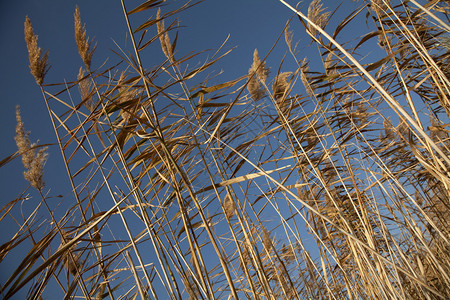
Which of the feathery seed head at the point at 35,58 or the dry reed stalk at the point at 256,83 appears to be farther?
the dry reed stalk at the point at 256,83

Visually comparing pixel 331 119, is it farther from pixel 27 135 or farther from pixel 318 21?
pixel 27 135

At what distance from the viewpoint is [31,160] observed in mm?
2121

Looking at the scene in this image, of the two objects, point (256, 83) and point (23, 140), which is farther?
point (256, 83)

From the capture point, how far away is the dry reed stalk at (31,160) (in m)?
2.00

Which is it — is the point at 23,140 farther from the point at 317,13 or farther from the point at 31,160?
the point at 317,13

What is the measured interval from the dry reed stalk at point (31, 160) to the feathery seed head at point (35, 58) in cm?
54

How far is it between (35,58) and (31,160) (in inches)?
31.8

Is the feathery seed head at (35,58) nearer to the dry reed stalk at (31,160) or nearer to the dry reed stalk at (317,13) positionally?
the dry reed stalk at (31,160)

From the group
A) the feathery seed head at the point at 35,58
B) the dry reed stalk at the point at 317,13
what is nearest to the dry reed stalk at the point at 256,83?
the dry reed stalk at the point at 317,13

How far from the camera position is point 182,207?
985 mm

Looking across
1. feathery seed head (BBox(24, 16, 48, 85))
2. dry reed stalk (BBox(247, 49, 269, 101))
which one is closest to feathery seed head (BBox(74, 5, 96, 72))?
feathery seed head (BBox(24, 16, 48, 85))

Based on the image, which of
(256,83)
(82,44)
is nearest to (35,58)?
(82,44)

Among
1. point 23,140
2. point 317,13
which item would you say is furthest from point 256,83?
point 23,140

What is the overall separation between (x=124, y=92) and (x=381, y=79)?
5.43 feet
